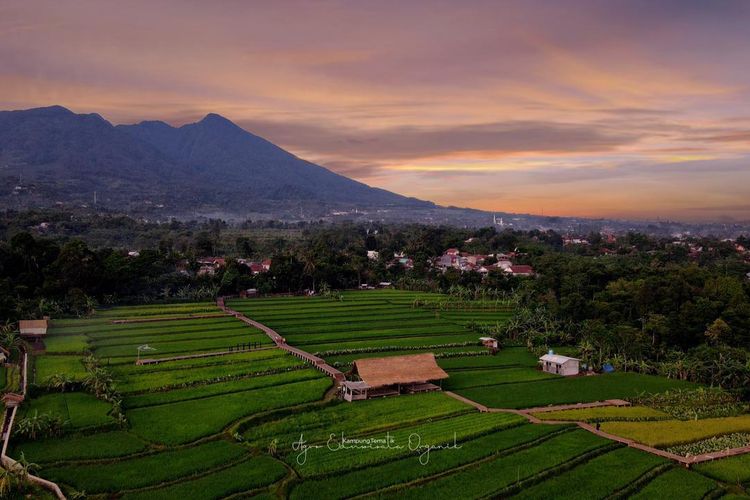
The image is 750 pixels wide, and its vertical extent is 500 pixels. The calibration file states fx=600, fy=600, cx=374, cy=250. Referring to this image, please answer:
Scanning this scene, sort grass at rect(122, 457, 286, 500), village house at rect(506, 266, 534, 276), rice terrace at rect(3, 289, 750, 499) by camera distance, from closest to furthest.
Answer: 1. grass at rect(122, 457, 286, 500)
2. rice terrace at rect(3, 289, 750, 499)
3. village house at rect(506, 266, 534, 276)

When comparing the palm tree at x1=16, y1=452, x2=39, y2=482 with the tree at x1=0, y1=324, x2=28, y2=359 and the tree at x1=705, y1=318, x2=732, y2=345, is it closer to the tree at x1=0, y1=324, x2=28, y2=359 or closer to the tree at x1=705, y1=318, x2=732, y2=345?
the tree at x1=0, y1=324, x2=28, y2=359

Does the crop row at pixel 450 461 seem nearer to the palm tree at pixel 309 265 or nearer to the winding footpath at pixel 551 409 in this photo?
the winding footpath at pixel 551 409

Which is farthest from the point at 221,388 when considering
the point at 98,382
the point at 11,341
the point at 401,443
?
the point at 11,341

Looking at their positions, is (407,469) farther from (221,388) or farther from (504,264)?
(504,264)

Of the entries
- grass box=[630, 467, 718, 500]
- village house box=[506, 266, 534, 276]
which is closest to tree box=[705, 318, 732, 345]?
grass box=[630, 467, 718, 500]

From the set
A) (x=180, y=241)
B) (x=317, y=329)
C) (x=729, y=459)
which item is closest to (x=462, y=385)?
(x=729, y=459)

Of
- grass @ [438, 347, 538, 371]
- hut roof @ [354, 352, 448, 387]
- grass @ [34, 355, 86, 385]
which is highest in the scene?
hut roof @ [354, 352, 448, 387]

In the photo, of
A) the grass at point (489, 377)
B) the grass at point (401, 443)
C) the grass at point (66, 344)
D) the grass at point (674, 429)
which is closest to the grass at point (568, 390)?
the grass at point (489, 377)
